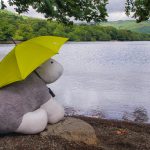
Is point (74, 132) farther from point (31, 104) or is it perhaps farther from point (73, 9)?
point (73, 9)

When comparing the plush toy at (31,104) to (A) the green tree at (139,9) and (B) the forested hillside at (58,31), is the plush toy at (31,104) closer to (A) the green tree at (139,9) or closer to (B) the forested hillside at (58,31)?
(A) the green tree at (139,9)

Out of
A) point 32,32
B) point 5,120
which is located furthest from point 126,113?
point 32,32

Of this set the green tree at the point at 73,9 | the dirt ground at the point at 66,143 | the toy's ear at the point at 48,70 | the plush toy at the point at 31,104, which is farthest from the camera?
the green tree at the point at 73,9

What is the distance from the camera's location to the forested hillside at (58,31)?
79.8 metres

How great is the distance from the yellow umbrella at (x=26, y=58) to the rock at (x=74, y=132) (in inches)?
45.4

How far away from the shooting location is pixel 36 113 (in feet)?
25.3

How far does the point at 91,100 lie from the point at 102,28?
398 ft

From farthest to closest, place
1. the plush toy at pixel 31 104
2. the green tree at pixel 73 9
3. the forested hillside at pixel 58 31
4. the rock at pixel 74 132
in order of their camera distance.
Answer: the forested hillside at pixel 58 31, the green tree at pixel 73 9, the rock at pixel 74 132, the plush toy at pixel 31 104

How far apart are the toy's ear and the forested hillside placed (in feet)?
133

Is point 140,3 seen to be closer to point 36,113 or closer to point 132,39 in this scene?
point 36,113

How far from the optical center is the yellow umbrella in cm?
744

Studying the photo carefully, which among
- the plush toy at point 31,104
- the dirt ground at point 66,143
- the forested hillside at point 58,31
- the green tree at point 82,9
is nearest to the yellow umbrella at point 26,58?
the plush toy at point 31,104

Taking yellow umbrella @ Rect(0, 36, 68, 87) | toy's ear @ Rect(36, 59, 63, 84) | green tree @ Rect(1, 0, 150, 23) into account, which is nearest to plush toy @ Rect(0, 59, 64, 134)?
toy's ear @ Rect(36, 59, 63, 84)

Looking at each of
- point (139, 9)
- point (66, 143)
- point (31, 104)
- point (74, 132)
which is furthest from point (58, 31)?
point (66, 143)
